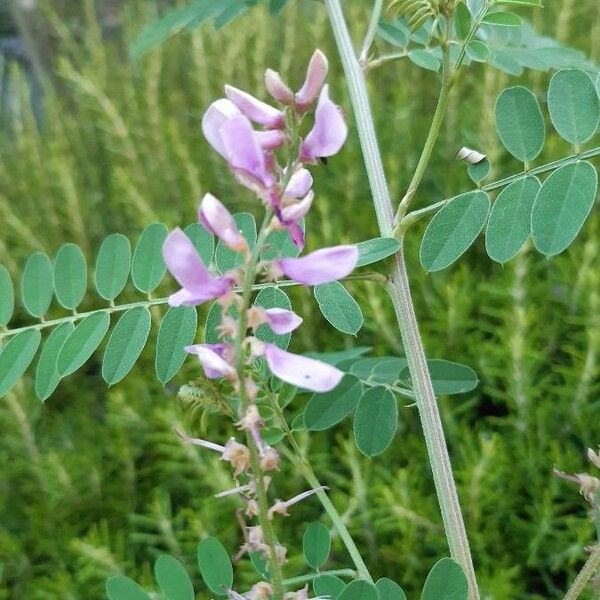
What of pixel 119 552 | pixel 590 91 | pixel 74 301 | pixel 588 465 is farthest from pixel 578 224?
pixel 119 552

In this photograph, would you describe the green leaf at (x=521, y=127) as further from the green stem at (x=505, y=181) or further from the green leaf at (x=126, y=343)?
the green leaf at (x=126, y=343)

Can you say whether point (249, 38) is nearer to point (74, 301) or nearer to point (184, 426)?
point (184, 426)

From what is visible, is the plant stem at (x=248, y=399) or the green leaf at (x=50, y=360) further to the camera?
the green leaf at (x=50, y=360)

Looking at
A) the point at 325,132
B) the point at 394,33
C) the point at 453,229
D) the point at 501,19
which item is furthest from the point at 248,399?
the point at 394,33

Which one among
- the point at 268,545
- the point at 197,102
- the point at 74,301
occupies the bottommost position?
the point at 268,545

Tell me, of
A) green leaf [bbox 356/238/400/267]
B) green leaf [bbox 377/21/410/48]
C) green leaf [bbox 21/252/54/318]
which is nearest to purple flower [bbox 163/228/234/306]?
green leaf [bbox 356/238/400/267]

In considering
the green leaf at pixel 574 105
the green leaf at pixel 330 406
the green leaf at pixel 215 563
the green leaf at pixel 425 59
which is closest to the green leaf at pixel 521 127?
the green leaf at pixel 574 105

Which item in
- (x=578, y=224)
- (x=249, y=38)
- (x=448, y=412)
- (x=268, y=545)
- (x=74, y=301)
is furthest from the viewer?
(x=249, y=38)

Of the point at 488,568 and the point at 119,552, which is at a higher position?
the point at 119,552
